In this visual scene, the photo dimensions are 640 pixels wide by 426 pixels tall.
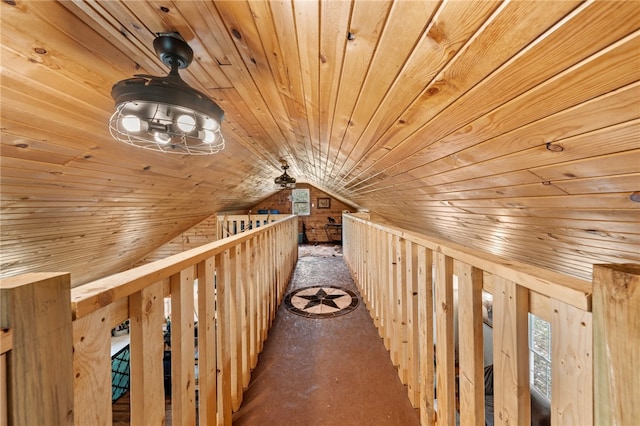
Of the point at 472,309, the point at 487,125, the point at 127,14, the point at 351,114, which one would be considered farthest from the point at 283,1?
the point at 472,309

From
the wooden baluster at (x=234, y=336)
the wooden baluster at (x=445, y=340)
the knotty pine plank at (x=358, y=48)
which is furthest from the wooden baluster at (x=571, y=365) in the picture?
the wooden baluster at (x=234, y=336)

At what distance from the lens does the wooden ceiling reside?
0.62m

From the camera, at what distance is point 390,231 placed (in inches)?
66.4

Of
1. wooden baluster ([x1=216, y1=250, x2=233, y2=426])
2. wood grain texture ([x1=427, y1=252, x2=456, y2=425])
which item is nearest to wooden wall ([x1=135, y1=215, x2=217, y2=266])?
wooden baluster ([x1=216, y1=250, x2=233, y2=426])

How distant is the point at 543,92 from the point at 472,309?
68cm

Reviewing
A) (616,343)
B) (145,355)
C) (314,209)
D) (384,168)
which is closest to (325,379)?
(145,355)

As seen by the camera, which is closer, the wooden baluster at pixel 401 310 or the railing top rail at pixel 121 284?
the railing top rail at pixel 121 284

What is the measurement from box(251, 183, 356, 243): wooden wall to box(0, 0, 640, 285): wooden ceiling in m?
6.05

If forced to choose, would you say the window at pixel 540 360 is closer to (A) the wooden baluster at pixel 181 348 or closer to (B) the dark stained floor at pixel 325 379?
(B) the dark stained floor at pixel 325 379

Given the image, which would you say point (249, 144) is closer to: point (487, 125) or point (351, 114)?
point (351, 114)

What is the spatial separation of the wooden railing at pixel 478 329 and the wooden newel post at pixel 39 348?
0.96 m

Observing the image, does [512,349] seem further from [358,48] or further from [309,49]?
[309,49]

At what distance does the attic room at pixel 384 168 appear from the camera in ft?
1.60

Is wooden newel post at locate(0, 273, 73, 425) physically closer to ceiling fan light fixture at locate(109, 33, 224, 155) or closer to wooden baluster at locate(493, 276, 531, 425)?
ceiling fan light fixture at locate(109, 33, 224, 155)
